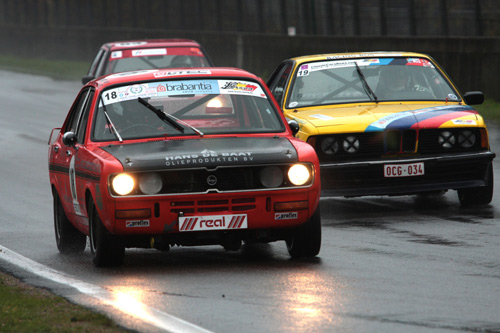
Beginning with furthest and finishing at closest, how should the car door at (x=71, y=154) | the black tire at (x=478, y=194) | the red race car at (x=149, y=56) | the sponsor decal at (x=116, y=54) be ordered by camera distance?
the sponsor decal at (x=116, y=54), the red race car at (x=149, y=56), the black tire at (x=478, y=194), the car door at (x=71, y=154)

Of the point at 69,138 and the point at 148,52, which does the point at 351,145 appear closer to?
the point at 69,138

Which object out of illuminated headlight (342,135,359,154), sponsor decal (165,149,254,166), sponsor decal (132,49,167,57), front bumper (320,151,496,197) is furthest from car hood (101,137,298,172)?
sponsor decal (132,49,167,57)

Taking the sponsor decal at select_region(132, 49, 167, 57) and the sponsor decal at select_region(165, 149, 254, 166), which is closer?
the sponsor decal at select_region(165, 149, 254, 166)

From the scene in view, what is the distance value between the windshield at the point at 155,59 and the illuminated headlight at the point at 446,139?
8.75 metres

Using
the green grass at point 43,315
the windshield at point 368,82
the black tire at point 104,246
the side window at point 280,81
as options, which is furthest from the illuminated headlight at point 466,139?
the green grass at point 43,315

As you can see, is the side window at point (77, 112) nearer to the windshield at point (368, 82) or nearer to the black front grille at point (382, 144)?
the black front grille at point (382, 144)

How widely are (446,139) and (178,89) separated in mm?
3242

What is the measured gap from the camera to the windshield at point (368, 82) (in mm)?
12602

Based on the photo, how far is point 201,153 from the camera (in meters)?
8.38

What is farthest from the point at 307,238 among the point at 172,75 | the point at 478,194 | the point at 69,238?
the point at 478,194

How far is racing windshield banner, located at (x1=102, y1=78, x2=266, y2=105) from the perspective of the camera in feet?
30.7

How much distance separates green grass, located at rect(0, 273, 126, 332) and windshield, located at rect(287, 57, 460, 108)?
5665 millimetres

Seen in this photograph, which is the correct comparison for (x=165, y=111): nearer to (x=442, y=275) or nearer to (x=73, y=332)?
(x=442, y=275)

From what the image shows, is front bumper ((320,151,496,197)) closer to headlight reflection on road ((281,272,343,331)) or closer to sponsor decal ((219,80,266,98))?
sponsor decal ((219,80,266,98))
